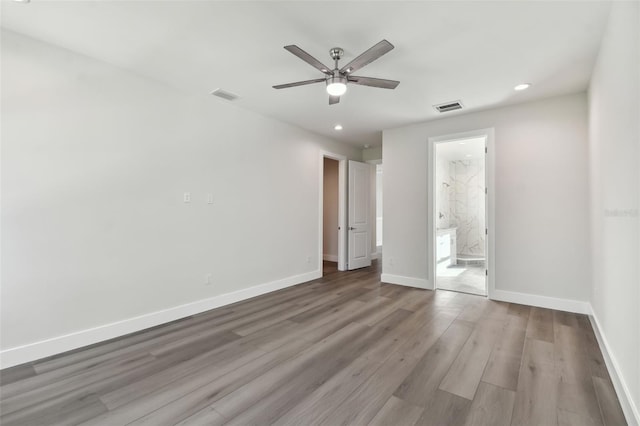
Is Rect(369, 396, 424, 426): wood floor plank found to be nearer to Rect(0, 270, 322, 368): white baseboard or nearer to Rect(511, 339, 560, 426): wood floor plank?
Rect(511, 339, 560, 426): wood floor plank

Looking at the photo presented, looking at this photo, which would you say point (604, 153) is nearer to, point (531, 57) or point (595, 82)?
point (595, 82)

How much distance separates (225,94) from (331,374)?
3.36 meters

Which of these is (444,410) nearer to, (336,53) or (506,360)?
(506,360)

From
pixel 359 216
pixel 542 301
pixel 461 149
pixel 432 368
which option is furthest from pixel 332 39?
pixel 461 149

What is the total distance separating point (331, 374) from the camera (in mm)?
2199

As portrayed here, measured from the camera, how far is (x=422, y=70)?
9.57 ft

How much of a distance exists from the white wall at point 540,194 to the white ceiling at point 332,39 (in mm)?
400

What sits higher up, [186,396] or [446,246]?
[446,246]

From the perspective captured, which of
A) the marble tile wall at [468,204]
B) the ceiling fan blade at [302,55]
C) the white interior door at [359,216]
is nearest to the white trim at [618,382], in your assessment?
the ceiling fan blade at [302,55]

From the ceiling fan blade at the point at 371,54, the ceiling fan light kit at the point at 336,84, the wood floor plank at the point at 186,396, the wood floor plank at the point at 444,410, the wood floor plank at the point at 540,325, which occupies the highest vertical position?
the ceiling fan blade at the point at 371,54

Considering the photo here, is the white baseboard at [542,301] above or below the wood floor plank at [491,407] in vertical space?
above

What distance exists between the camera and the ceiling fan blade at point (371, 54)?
6.55ft

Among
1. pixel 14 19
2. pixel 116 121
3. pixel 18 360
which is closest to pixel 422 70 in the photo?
pixel 116 121

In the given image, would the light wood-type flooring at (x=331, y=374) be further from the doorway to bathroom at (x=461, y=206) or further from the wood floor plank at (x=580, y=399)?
the doorway to bathroom at (x=461, y=206)
